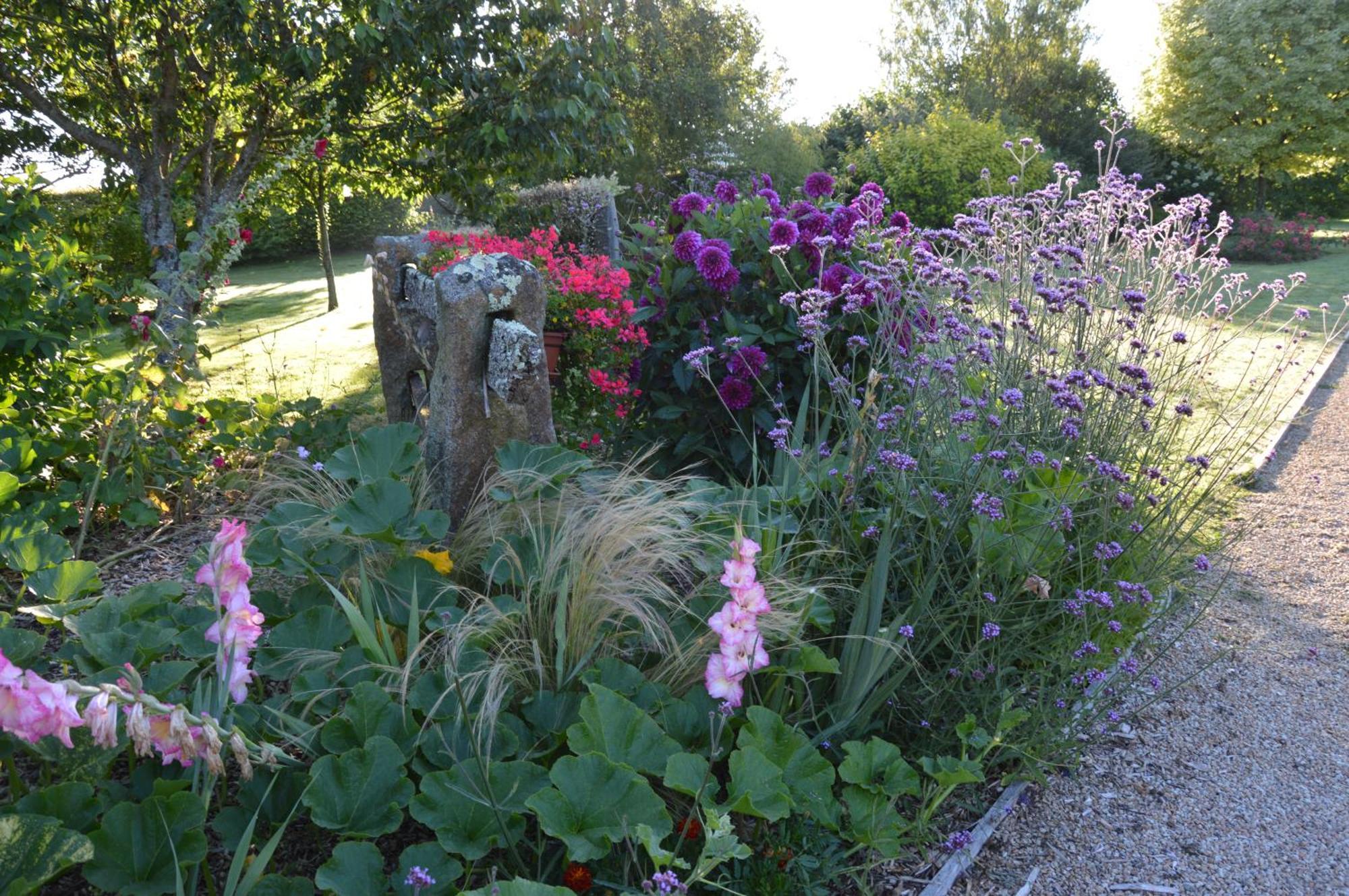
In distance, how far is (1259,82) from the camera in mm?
19672

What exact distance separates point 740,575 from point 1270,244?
18.7 meters

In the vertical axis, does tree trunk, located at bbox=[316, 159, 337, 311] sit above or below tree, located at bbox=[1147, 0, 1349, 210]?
below

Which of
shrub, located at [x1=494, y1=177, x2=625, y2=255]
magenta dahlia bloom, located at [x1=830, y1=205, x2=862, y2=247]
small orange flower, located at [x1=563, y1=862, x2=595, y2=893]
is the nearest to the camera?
small orange flower, located at [x1=563, y1=862, x2=595, y2=893]

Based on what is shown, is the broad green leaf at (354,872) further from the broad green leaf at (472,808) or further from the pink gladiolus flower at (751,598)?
the pink gladiolus flower at (751,598)

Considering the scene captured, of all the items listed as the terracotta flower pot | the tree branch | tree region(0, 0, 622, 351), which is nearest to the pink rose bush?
the terracotta flower pot

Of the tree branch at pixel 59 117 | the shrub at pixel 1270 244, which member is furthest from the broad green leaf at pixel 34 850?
the shrub at pixel 1270 244

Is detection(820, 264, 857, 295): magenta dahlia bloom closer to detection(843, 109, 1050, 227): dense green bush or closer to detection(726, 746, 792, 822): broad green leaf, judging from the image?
detection(726, 746, 792, 822): broad green leaf

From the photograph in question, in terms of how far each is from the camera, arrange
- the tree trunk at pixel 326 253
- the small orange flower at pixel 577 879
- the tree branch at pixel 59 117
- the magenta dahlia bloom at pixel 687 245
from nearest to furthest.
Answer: the small orange flower at pixel 577 879 < the magenta dahlia bloom at pixel 687 245 < the tree branch at pixel 59 117 < the tree trunk at pixel 326 253

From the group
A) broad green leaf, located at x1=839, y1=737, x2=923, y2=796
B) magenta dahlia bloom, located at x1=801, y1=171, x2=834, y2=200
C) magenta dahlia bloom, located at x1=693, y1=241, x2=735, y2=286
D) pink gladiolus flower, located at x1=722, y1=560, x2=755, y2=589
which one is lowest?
broad green leaf, located at x1=839, y1=737, x2=923, y2=796

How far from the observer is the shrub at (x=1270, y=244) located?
52.4 feet

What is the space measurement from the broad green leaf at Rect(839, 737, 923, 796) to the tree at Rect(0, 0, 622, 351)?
447 cm

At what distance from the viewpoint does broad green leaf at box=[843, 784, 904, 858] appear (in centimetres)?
174

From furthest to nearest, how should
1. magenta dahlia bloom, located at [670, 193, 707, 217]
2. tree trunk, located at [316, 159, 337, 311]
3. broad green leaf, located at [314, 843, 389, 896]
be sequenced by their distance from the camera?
tree trunk, located at [316, 159, 337, 311] < magenta dahlia bloom, located at [670, 193, 707, 217] < broad green leaf, located at [314, 843, 389, 896]

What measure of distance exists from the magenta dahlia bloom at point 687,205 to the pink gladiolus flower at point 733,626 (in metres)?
2.96
